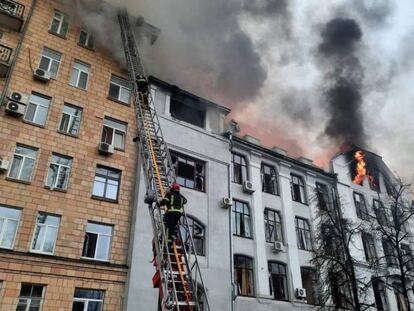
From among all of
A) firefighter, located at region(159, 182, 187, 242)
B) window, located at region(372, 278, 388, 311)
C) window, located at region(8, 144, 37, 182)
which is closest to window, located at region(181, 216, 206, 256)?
window, located at region(8, 144, 37, 182)

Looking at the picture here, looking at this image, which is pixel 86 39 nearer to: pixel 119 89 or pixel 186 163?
pixel 119 89

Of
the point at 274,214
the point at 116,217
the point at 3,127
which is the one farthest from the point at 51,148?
the point at 274,214

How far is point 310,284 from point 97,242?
12.8 m

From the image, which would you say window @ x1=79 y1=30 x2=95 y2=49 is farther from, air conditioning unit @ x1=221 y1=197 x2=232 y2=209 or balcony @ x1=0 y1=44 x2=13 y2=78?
air conditioning unit @ x1=221 y1=197 x2=232 y2=209

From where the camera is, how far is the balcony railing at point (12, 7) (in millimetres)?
Result: 16905

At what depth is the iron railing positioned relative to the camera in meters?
15.7

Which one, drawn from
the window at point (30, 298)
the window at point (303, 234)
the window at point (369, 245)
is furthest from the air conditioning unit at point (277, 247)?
the window at point (30, 298)

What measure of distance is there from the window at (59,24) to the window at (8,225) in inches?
382

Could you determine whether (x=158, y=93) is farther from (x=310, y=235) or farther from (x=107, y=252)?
(x=310, y=235)

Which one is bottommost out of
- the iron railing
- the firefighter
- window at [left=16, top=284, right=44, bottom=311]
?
window at [left=16, top=284, right=44, bottom=311]

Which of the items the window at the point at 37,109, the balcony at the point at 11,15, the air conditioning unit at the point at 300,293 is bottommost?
the air conditioning unit at the point at 300,293

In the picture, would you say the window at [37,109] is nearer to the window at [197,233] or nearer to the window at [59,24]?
the window at [59,24]

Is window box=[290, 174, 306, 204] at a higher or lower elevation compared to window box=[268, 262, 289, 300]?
higher

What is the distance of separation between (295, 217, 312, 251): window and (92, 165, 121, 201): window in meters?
11.6
